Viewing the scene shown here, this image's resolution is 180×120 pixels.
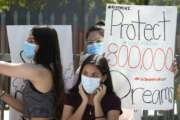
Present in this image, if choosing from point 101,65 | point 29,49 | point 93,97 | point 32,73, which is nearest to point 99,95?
point 93,97

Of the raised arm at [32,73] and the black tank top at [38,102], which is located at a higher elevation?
the raised arm at [32,73]

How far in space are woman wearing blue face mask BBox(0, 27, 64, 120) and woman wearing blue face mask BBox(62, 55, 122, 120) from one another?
0.14 meters

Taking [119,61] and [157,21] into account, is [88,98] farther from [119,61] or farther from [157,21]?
[157,21]

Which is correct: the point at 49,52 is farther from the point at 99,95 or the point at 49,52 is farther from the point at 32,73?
the point at 99,95

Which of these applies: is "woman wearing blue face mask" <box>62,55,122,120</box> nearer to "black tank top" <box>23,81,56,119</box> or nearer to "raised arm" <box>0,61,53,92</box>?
"black tank top" <box>23,81,56,119</box>

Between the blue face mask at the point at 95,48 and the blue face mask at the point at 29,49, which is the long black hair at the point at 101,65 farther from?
the blue face mask at the point at 29,49

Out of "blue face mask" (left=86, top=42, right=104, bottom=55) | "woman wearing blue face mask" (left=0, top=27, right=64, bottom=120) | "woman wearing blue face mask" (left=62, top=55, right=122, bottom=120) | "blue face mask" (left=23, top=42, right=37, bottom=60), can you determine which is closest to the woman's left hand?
"woman wearing blue face mask" (left=62, top=55, right=122, bottom=120)

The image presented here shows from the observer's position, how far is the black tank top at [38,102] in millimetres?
5250

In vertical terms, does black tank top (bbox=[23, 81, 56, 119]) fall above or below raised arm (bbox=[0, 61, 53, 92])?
below

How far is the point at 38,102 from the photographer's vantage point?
527 cm

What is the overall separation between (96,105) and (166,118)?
1449mm

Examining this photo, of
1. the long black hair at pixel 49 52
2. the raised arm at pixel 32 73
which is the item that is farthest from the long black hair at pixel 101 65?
the raised arm at pixel 32 73

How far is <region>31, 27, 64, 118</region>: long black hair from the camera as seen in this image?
16.9 ft

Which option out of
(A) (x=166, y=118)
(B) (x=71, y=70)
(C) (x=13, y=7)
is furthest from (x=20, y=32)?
(C) (x=13, y=7)
